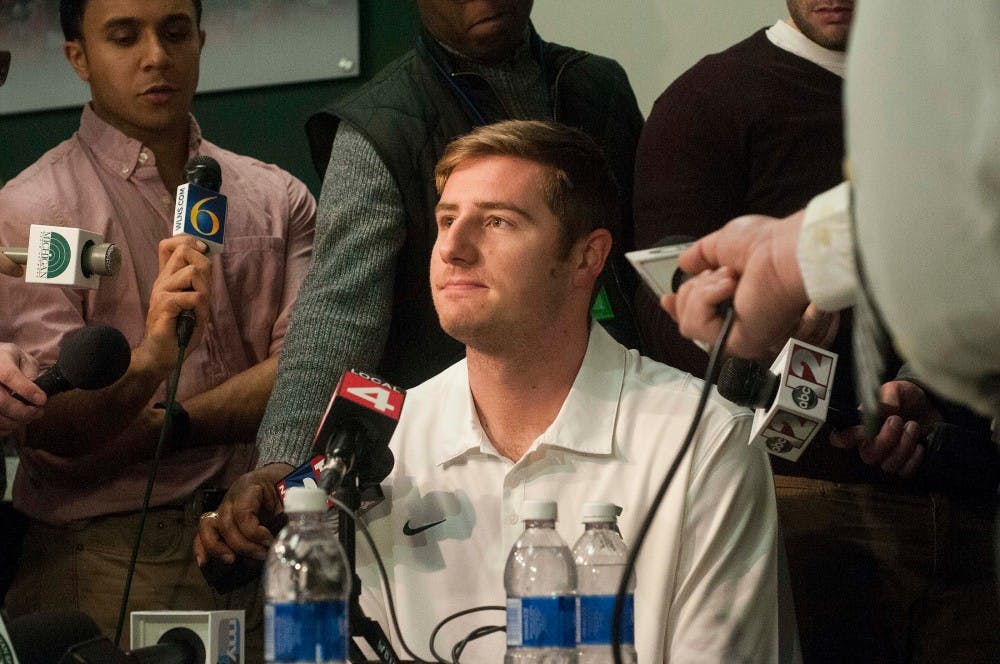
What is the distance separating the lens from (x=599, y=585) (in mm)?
1814

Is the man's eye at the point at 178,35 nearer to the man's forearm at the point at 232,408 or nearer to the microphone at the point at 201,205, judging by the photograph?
the microphone at the point at 201,205

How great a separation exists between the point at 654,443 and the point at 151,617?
859 millimetres

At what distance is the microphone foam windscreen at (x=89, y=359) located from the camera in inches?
78.0

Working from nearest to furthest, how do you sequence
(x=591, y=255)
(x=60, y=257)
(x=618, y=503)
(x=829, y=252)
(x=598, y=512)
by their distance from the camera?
(x=829, y=252) → (x=598, y=512) → (x=618, y=503) → (x=60, y=257) → (x=591, y=255)

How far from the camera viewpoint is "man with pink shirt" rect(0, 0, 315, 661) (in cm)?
258

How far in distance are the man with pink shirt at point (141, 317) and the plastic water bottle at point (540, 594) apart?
80 centimetres

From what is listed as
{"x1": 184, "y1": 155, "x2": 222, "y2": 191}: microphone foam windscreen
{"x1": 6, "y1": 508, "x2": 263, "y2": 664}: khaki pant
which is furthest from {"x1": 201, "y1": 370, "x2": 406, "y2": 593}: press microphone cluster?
{"x1": 6, "y1": 508, "x2": 263, "y2": 664}: khaki pant

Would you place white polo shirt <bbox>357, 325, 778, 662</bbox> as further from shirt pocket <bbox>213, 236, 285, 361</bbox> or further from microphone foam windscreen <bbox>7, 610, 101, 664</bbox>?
shirt pocket <bbox>213, 236, 285, 361</bbox>

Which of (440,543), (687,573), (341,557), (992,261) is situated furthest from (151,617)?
(992,261)

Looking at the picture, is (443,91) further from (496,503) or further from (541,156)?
(496,503)

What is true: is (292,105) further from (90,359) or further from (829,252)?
(829,252)

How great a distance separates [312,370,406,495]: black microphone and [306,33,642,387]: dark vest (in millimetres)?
914

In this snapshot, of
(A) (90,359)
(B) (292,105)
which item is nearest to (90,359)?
(A) (90,359)

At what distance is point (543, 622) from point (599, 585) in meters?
0.32
